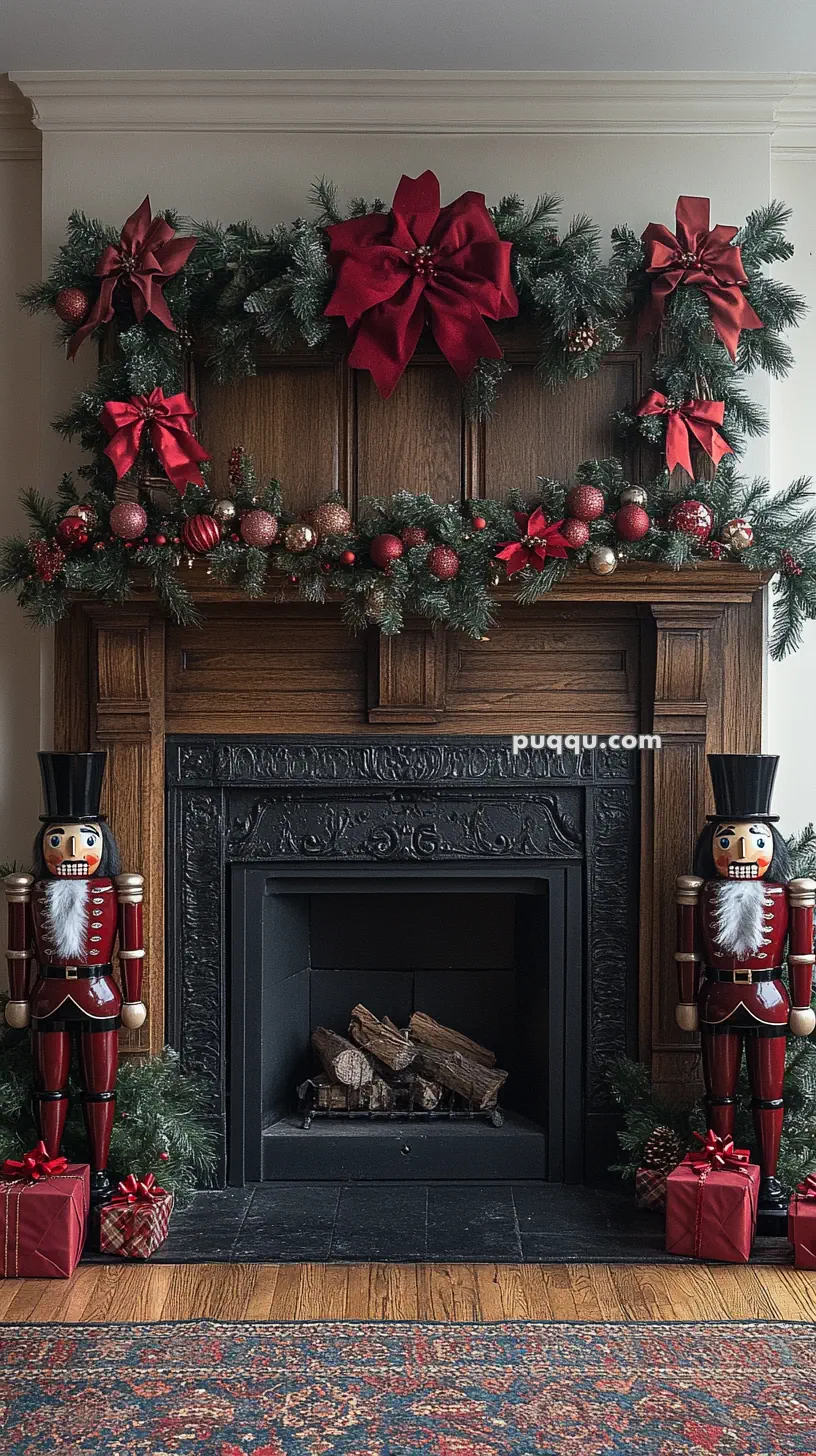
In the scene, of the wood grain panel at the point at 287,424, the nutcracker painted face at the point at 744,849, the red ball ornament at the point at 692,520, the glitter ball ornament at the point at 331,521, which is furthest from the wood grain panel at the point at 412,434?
the nutcracker painted face at the point at 744,849

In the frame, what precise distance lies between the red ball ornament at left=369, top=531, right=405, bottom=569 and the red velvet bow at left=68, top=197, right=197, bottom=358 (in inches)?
26.3

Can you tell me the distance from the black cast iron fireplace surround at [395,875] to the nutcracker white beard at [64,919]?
36cm

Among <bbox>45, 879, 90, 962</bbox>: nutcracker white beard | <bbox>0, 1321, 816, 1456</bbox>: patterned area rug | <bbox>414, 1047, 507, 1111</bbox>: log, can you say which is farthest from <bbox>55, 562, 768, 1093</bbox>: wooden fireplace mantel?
<bbox>0, 1321, 816, 1456</bbox>: patterned area rug

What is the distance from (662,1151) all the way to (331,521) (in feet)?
5.28

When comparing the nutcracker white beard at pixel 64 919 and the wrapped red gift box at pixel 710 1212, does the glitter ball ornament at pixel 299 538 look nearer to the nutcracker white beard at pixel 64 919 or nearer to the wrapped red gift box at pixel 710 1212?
the nutcracker white beard at pixel 64 919

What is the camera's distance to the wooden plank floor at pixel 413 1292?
7.51ft

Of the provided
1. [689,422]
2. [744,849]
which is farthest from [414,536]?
[744,849]

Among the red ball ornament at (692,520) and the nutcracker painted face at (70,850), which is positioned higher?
the red ball ornament at (692,520)

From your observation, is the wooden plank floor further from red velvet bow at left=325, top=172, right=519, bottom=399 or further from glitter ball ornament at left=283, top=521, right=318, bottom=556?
red velvet bow at left=325, top=172, right=519, bottom=399

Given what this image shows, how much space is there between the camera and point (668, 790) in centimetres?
288

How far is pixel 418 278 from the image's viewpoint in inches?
104

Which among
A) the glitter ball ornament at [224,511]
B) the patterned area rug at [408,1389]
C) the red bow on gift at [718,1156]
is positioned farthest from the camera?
the glitter ball ornament at [224,511]

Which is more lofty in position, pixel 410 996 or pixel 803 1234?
pixel 410 996

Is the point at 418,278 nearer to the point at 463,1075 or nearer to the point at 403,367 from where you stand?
the point at 403,367
